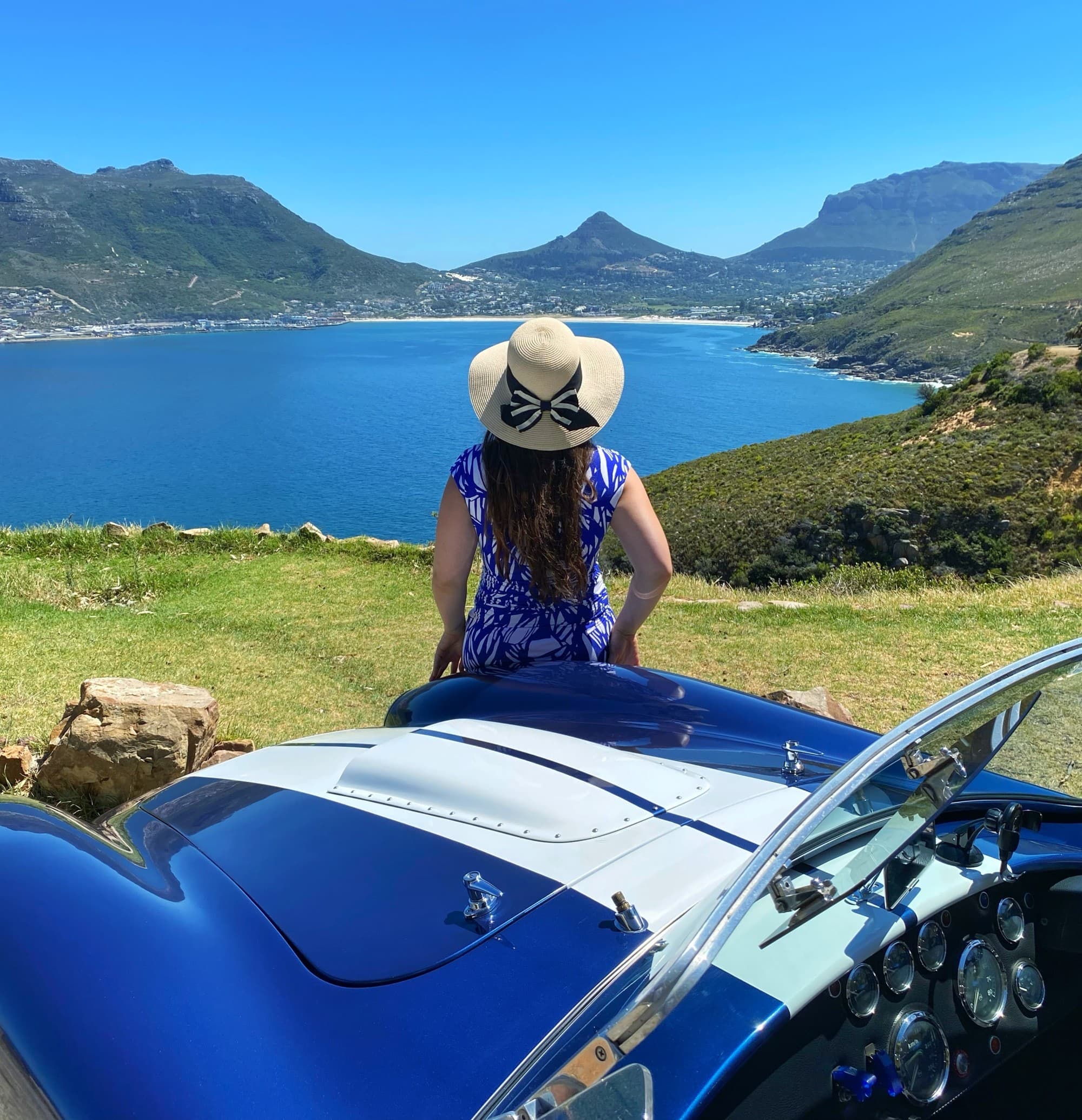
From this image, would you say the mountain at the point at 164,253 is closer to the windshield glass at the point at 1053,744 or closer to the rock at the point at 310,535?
the rock at the point at 310,535

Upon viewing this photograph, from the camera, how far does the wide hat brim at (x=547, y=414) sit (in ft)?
8.23

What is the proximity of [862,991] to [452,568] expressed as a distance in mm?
1859

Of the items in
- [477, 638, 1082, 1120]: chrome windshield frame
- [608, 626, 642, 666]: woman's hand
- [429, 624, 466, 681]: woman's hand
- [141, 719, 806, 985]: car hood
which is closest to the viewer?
[477, 638, 1082, 1120]: chrome windshield frame

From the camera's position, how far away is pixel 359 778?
1.78m

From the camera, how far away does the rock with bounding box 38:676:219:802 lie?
13.1 feet

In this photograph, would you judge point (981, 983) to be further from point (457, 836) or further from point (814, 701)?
point (814, 701)

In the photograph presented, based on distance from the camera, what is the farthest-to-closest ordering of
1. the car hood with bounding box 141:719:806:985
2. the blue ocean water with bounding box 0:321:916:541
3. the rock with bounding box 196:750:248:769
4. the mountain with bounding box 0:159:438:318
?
the mountain with bounding box 0:159:438:318, the blue ocean water with bounding box 0:321:916:541, the rock with bounding box 196:750:248:769, the car hood with bounding box 141:719:806:985

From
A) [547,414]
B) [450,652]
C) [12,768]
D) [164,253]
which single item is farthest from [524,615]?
[164,253]

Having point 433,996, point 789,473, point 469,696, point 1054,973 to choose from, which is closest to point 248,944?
point 433,996

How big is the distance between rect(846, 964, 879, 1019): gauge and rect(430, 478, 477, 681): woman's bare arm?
1.68m

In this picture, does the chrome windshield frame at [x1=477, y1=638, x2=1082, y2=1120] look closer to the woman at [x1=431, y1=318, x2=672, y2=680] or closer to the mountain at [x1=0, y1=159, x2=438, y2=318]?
the woman at [x1=431, y1=318, x2=672, y2=680]

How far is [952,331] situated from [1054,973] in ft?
325

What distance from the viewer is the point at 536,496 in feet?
8.38

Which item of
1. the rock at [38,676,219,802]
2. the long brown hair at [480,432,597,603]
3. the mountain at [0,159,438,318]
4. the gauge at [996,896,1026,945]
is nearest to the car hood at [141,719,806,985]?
the gauge at [996,896,1026,945]
